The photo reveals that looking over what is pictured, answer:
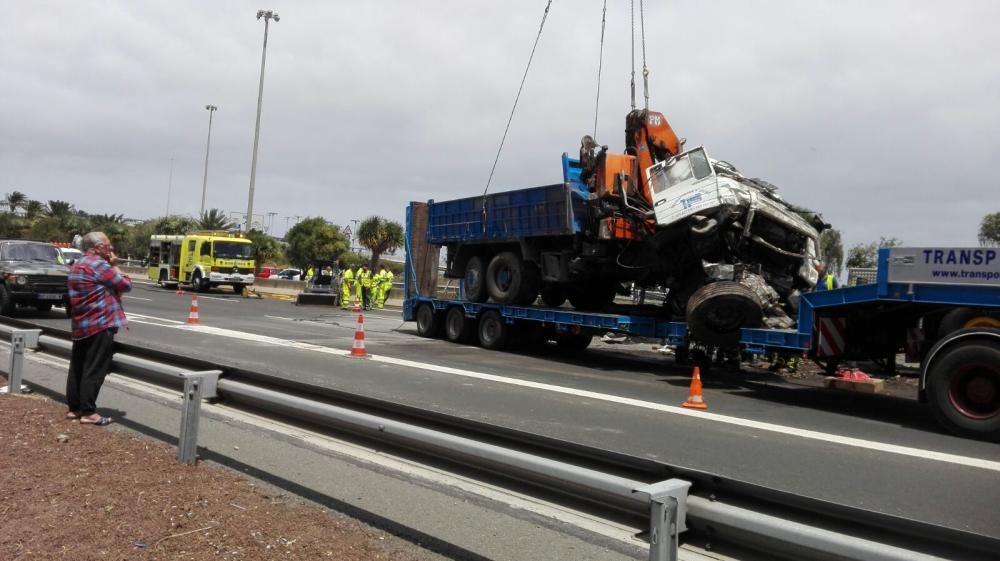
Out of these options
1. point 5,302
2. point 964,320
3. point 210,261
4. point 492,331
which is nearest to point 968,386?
point 964,320

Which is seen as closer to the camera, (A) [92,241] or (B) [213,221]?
(A) [92,241]

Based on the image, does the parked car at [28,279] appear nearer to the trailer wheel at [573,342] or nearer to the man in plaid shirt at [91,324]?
the trailer wheel at [573,342]

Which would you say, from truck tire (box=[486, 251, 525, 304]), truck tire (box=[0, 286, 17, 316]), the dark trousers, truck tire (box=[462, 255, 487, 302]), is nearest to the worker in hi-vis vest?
truck tire (box=[462, 255, 487, 302])

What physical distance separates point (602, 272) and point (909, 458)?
306 inches

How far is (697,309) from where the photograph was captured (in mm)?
10688

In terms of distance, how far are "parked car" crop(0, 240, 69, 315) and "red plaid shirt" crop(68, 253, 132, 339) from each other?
397 inches

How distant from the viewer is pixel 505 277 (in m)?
15.6

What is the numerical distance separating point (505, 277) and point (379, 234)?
38.6m

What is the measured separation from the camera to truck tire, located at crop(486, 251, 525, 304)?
49.3ft

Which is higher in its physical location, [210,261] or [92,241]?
[210,261]

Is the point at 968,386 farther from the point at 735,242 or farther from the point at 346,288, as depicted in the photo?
the point at 346,288

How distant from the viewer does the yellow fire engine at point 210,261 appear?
33500 mm

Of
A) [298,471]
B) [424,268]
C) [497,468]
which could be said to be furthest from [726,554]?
[424,268]

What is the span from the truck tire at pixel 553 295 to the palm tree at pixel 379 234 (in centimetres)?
3768
